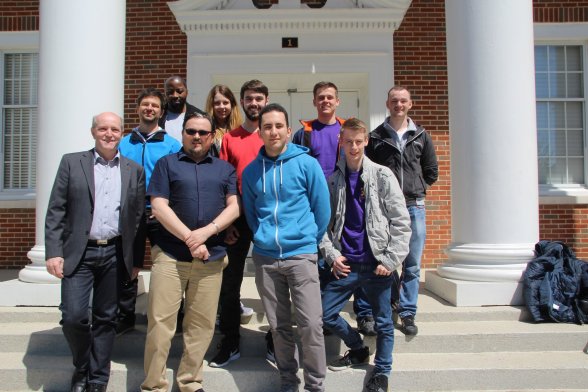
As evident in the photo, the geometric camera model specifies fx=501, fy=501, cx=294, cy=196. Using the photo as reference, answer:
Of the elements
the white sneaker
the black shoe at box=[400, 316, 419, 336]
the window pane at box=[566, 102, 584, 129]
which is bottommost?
the black shoe at box=[400, 316, 419, 336]

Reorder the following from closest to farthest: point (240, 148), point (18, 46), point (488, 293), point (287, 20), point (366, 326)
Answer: point (240, 148), point (366, 326), point (488, 293), point (287, 20), point (18, 46)

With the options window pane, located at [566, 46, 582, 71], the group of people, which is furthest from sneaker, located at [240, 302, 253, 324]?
window pane, located at [566, 46, 582, 71]

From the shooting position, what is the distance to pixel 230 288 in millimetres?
3799

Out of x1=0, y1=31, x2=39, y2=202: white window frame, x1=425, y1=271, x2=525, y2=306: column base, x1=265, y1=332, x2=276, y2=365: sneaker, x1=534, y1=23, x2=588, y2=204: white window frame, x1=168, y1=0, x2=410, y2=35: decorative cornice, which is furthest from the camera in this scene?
x1=0, y1=31, x2=39, y2=202: white window frame

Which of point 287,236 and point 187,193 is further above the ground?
point 187,193

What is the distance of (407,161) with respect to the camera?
4.36m

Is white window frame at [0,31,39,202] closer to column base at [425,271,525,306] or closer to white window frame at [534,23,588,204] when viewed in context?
column base at [425,271,525,306]

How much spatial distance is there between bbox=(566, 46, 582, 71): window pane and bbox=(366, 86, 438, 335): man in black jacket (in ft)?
15.0

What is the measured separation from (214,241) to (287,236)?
54 cm

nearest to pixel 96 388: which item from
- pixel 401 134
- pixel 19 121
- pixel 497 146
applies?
pixel 401 134

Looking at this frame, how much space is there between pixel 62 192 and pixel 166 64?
4.41 meters

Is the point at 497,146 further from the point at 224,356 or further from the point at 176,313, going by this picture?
the point at 176,313

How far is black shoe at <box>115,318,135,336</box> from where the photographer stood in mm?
4074

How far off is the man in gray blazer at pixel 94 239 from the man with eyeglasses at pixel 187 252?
A: 275 mm
